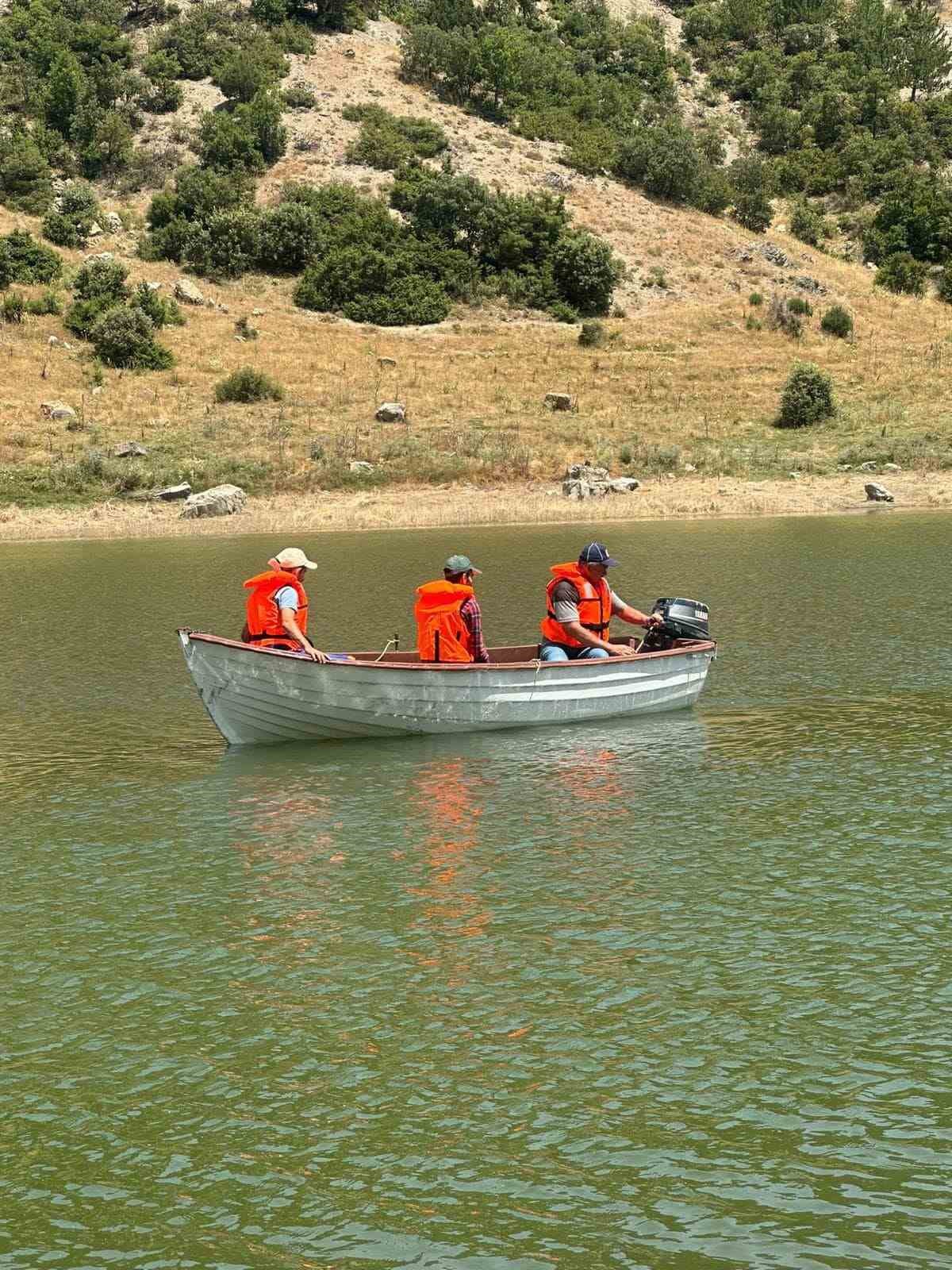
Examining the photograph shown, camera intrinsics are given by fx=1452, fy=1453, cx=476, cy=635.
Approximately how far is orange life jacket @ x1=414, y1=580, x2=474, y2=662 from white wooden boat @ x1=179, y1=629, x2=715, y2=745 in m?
0.41

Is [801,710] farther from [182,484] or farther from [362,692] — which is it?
[182,484]

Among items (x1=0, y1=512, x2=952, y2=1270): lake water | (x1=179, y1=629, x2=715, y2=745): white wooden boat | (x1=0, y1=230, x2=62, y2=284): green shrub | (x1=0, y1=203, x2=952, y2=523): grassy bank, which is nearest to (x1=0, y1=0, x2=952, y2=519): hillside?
(x1=0, y1=203, x2=952, y2=523): grassy bank

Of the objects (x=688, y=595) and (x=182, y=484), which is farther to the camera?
(x=182, y=484)

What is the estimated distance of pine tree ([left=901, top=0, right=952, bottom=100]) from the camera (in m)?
111

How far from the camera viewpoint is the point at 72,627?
28.2 m

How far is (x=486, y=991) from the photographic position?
400 inches

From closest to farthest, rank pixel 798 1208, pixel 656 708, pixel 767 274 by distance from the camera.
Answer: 1. pixel 798 1208
2. pixel 656 708
3. pixel 767 274

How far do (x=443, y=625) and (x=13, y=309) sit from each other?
5721 centimetres

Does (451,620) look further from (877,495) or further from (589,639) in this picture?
(877,495)

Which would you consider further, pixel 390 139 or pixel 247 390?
pixel 390 139

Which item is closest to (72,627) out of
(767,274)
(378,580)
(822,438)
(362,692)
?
(378,580)

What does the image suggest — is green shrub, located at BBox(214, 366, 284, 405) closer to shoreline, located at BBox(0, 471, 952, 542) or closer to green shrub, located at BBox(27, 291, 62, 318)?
shoreline, located at BBox(0, 471, 952, 542)

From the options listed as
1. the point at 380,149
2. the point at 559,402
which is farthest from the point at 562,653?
the point at 380,149

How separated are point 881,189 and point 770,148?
10745 mm
